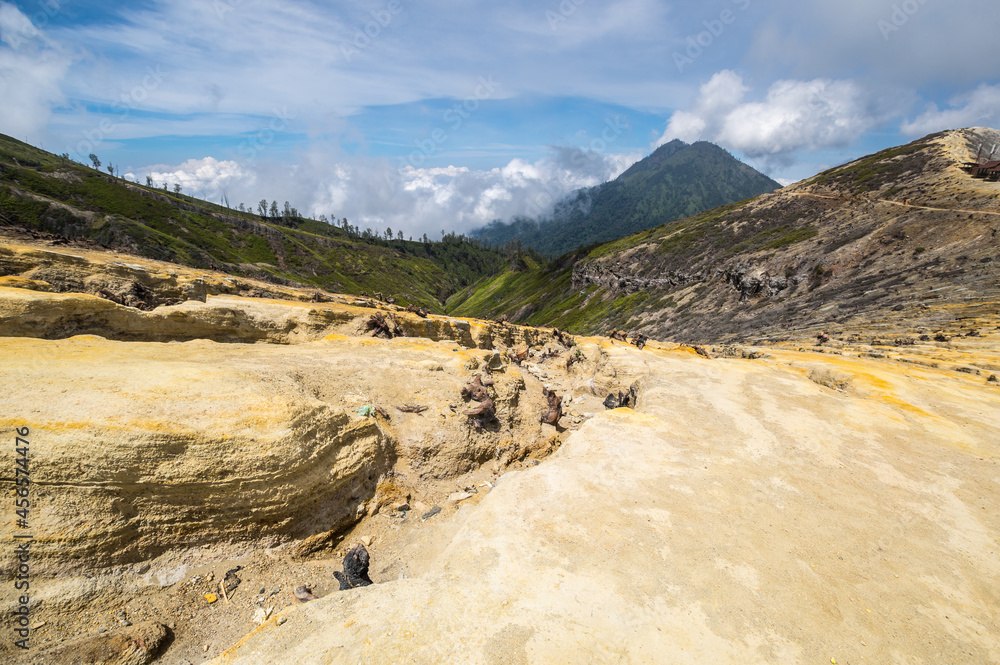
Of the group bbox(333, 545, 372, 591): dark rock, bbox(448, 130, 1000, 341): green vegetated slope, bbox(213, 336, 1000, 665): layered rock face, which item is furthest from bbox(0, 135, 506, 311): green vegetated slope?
bbox(213, 336, 1000, 665): layered rock face

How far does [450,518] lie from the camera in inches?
514

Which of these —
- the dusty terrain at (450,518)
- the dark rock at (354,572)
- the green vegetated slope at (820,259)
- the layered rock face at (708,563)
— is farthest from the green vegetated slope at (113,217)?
the layered rock face at (708,563)

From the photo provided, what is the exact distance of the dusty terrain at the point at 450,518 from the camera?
7.14m

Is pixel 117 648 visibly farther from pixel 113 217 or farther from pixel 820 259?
pixel 113 217

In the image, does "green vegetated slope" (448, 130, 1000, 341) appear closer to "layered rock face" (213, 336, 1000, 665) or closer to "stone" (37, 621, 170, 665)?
"layered rock face" (213, 336, 1000, 665)

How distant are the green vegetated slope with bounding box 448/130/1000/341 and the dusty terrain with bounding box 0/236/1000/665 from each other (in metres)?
56.7

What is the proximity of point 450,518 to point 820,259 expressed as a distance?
4012 inches

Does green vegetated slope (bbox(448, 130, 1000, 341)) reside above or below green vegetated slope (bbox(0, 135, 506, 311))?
below

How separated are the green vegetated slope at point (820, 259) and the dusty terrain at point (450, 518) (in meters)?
56.7

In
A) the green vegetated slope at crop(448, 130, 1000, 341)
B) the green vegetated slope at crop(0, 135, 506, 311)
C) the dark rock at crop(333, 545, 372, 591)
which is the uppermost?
the green vegetated slope at crop(0, 135, 506, 311)

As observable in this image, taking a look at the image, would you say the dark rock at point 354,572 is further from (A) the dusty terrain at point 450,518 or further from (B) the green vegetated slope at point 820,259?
(B) the green vegetated slope at point 820,259

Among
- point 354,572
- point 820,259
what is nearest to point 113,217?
point 354,572

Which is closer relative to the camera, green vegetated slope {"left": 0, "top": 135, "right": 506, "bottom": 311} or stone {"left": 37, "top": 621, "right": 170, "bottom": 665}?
stone {"left": 37, "top": 621, "right": 170, "bottom": 665}

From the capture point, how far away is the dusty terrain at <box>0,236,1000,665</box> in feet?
23.4
